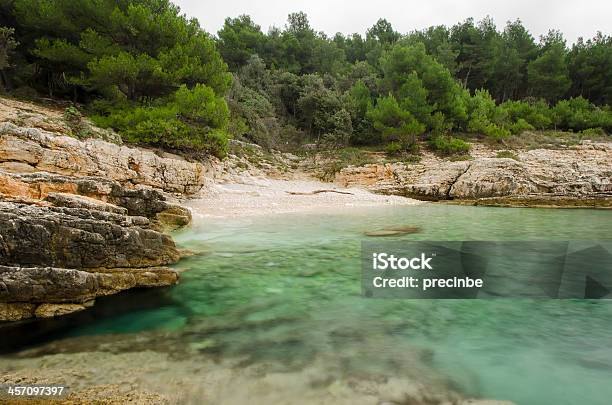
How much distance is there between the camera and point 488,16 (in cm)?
4159

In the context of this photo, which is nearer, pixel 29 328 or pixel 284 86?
pixel 29 328

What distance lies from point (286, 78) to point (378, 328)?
31.4 metres

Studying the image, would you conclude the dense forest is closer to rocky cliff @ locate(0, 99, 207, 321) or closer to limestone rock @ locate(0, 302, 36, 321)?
rocky cliff @ locate(0, 99, 207, 321)

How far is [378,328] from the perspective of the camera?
11.5ft

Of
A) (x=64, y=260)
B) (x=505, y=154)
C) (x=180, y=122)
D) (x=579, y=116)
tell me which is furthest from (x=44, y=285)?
(x=579, y=116)

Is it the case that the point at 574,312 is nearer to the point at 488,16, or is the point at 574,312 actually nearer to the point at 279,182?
the point at 279,182

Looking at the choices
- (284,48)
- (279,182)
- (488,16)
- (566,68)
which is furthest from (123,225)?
(488,16)

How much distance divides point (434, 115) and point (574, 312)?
24.2m

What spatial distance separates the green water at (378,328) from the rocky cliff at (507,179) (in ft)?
49.1

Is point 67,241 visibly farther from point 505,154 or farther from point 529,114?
point 529,114

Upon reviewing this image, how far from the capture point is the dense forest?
Answer: 15.0m

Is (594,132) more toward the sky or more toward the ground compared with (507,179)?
more toward the sky

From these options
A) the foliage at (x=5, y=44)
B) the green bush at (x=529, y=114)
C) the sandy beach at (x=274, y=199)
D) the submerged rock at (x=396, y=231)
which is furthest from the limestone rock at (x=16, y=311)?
the green bush at (x=529, y=114)

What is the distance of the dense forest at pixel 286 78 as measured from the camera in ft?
49.1
